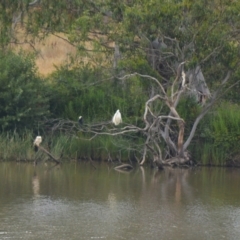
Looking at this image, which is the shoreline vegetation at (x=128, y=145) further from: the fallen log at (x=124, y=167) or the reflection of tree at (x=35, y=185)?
the reflection of tree at (x=35, y=185)

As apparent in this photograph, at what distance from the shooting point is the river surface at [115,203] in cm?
1081

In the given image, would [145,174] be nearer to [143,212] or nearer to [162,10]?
[162,10]

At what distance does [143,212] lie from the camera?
493 inches

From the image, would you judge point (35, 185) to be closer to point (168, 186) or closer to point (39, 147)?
point (168, 186)

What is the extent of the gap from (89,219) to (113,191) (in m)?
3.34

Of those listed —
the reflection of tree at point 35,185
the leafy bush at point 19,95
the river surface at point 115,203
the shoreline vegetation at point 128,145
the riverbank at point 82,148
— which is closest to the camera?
the river surface at point 115,203

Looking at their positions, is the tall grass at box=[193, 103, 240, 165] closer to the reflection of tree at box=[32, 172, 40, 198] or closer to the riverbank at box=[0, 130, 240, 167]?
the riverbank at box=[0, 130, 240, 167]

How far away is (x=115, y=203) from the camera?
13.5m

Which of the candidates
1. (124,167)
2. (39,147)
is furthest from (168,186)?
(39,147)

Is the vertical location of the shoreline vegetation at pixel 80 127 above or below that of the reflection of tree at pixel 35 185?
above

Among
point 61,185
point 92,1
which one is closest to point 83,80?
point 92,1

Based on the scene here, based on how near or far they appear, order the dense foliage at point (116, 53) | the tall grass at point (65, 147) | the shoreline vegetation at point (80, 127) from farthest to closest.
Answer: the shoreline vegetation at point (80, 127)
the tall grass at point (65, 147)
the dense foliage at point (116, 53)

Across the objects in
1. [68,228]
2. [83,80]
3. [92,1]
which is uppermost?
[92,1]

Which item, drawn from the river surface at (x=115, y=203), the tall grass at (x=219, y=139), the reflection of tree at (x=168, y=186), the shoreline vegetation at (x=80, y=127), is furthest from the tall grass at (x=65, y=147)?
the tall grass at (x=219, y=139)
